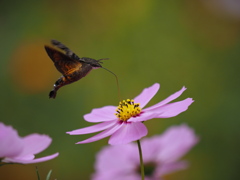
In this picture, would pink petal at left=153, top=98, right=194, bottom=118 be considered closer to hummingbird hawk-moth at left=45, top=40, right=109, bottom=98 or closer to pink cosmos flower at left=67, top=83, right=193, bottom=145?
pink cosmos flower at left=67, top=83, right=193, bottom=145

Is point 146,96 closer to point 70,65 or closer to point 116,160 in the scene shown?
point 70,65

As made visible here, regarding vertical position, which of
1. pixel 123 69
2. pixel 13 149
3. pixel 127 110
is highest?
pixel 123 69

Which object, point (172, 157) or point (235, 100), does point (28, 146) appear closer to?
point (172, 157)

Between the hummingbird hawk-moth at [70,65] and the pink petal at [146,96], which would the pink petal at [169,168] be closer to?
the pink petal at [146,96]

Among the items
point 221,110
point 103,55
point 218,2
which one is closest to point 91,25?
point 103,55

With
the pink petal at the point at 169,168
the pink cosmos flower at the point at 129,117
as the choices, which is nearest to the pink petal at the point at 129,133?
the pink cosmos flower at the point at 129,117

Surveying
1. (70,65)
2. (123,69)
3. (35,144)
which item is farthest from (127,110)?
(123,69)
